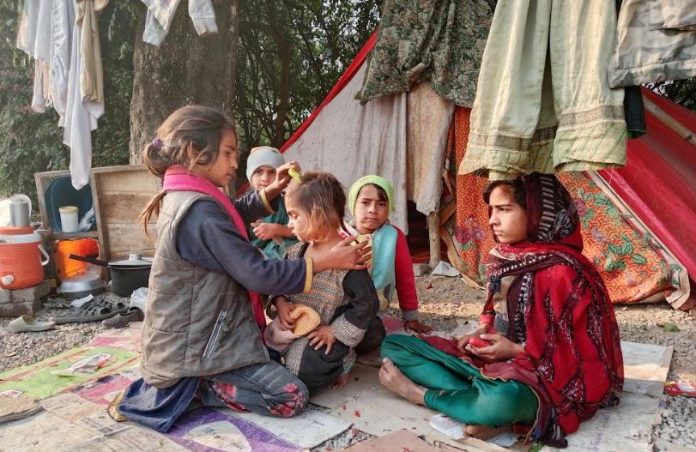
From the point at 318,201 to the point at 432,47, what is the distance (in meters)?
2.46

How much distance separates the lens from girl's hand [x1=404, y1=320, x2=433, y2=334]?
321 centimetres

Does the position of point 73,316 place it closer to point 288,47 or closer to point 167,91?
point 167,91

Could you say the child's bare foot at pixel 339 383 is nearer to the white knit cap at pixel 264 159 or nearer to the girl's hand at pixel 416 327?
the girl's hand at pixel 416 327

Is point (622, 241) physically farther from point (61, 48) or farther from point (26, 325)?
point (61, 48)

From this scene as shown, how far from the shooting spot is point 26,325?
11.9 feet

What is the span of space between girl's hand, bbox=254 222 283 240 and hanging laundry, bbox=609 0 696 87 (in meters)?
2.08

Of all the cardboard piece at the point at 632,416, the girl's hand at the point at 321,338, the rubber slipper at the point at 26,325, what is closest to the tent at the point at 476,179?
the cardboard piece at the point at 632,416

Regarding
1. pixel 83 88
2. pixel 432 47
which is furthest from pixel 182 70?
pixel 432 47

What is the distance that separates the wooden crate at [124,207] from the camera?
4.59 meters

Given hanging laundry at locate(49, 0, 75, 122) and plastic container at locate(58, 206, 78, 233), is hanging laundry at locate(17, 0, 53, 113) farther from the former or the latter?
plastic container at locate(58, 206, 78, 233)

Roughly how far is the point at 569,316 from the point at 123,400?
5.89 feet

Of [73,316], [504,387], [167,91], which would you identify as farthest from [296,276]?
[167,91]

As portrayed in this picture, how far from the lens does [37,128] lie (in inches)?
242

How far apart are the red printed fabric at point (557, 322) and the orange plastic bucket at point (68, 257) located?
3.49 metres
